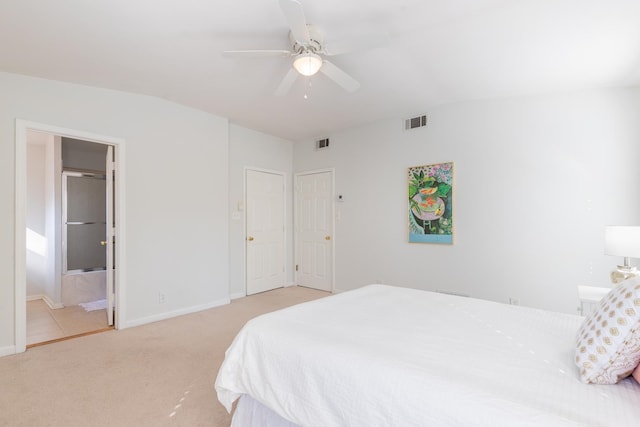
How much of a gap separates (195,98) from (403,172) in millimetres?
2701

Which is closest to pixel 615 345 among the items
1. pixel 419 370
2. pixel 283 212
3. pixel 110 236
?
pixel 419 370

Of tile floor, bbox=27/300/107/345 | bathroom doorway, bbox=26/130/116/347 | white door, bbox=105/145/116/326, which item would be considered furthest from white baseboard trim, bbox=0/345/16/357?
bathroom doorway, bbox=26/130/116/347

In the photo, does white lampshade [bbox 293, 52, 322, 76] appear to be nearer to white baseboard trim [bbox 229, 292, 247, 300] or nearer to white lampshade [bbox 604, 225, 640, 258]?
white lampshade [bbox 604, 225, 640, 258]

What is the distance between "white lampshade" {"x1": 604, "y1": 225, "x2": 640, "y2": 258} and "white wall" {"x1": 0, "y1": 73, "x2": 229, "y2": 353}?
4.01 m

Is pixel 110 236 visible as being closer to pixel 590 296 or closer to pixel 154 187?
pixel 154 187

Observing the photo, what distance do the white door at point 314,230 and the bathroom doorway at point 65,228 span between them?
281cm

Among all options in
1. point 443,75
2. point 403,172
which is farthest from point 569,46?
point 403,172

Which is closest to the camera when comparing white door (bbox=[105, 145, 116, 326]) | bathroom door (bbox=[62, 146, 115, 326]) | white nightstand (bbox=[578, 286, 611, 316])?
white nightstand (bbox=[578, 286, 611, 316])

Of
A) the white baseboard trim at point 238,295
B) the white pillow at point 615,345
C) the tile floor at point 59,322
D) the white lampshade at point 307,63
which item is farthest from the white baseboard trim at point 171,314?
the white pillow at point 615,345

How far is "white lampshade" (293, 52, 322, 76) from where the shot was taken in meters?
2.22

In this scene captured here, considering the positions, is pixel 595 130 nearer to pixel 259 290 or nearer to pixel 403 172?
pixel 403 172

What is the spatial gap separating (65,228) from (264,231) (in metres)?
2.77

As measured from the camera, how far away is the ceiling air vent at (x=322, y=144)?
4986 mm

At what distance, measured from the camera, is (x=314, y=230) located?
5164 mm
